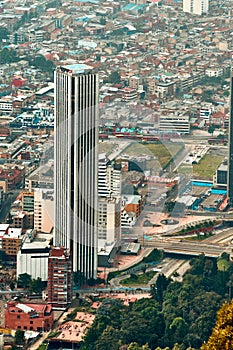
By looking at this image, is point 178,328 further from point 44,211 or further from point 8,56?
point 8,56

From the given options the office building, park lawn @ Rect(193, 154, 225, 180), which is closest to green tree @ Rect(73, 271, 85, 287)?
the office building

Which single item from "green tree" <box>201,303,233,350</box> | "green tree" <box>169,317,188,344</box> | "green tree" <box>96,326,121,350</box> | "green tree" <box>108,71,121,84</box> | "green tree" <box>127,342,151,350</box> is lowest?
"green tree" <box>108,71,121,84</box>

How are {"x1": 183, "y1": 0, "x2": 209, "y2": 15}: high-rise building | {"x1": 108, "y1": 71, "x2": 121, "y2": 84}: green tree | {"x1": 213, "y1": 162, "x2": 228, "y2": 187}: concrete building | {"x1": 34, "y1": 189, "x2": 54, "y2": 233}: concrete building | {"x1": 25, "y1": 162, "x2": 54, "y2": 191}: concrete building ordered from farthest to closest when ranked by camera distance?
{"x1": 183, "y1": 0, "x2": 209, "y2": 15}: high-rise building → {"x1": 108, "y1": 71, "x2": 121, "y2": 84}: green tree → {"x1": 213, "y1": 162, "x2": 228, "y2": 187}: concrete building → {"x1": 25, "y1": 162, "x2": 54, "y2": 191}: concrete building → {"x1": 34, "y1": 189, "x2": 54, "y2": 233}: concrete building

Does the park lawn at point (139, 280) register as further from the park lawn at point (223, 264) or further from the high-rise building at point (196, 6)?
the high-rise building at point (196, 6)

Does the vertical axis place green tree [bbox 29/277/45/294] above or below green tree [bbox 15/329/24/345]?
below

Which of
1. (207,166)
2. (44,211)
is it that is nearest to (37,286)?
(44,211)

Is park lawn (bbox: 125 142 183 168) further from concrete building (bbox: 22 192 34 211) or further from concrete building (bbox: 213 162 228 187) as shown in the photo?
concrete building (bbox: 22 192 34 211)

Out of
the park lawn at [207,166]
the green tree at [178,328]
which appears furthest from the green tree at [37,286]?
the park lawn at [207,166]
